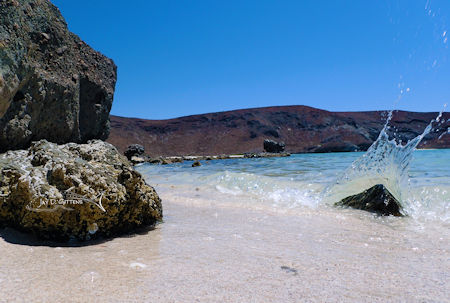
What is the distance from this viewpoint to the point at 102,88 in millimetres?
3816

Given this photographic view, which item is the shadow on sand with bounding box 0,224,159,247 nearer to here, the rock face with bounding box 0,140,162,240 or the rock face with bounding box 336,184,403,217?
the rock face with bounding box 0,140,162,240

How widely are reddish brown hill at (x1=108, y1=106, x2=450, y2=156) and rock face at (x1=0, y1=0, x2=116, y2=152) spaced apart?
42.8 metres

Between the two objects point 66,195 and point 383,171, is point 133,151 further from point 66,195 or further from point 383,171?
point 66,195

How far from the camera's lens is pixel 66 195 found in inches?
73.0

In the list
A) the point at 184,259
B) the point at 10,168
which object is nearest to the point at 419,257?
the point at 184,259

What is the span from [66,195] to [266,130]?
2157 inches

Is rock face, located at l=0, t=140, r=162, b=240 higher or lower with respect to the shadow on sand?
higher

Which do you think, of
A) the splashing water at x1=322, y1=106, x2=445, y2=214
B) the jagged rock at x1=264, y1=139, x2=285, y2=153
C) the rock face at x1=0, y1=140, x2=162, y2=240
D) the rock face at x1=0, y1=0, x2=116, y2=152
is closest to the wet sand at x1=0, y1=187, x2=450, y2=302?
the rock face at x1=0, y1=140, x2=162, y2=240

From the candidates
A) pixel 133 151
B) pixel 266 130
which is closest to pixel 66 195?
pixel 133 151

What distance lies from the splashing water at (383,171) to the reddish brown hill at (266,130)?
137ft

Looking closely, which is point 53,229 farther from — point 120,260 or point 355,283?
point 355,283

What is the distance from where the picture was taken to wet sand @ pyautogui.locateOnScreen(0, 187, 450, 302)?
1184mm

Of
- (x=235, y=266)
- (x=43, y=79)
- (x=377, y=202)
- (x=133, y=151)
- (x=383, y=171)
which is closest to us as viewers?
(x=235, y=266)

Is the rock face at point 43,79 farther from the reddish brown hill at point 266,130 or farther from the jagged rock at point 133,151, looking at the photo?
the reddish brown hill at point 266,130
